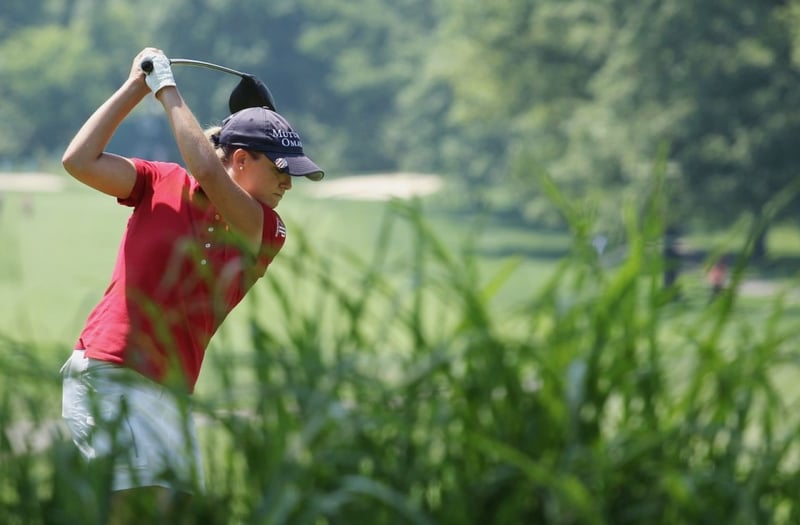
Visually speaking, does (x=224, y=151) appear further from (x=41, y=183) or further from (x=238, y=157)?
(x=41, y=183)

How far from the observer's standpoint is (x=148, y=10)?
122m

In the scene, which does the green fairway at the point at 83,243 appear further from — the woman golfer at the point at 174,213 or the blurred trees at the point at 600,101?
the woman golfer at the point at 174,213

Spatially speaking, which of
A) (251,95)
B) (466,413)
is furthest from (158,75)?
(466,413)

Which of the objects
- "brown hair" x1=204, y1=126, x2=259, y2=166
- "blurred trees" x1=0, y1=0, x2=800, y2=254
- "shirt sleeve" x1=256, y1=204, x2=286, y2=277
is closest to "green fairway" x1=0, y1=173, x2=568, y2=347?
"blurred trees" x1=0, y1=0, x2=800, y2=254

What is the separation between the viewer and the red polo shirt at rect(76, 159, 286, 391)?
3322 millimetres

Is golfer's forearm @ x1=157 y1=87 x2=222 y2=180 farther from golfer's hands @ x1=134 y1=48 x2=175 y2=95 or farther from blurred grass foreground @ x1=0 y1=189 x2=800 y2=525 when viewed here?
blurred grass foreground @ x1=0 y1=189 x2=800 y2=525

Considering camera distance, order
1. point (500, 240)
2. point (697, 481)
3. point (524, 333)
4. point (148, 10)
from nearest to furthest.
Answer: point (697, 481) → point (524, 333) → point (500, 240) → point (148, 10)

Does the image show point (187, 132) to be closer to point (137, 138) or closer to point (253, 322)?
point (253, 322)

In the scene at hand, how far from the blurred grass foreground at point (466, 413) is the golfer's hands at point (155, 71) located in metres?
1.49

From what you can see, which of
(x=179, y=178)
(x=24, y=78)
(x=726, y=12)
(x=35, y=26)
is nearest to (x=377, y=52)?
(x=24, y=78)

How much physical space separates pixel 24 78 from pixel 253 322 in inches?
4239

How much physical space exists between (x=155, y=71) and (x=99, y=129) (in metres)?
0.19

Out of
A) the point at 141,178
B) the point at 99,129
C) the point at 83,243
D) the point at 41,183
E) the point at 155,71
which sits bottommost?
the point at 141,178

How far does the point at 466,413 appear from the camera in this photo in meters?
2.11
